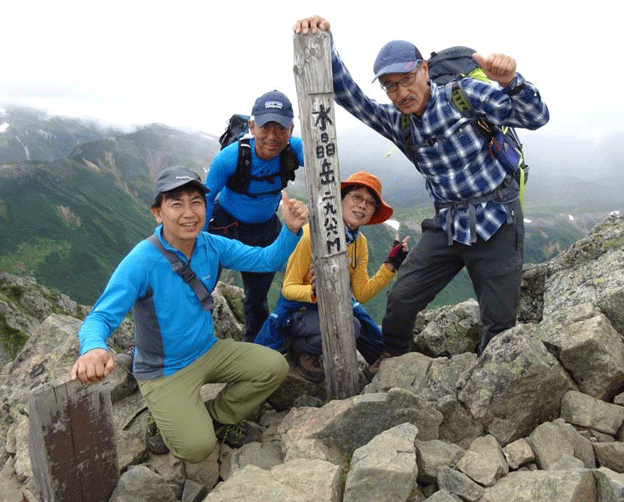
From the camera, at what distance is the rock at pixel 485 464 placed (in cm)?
524

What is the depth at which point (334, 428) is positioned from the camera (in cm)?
622

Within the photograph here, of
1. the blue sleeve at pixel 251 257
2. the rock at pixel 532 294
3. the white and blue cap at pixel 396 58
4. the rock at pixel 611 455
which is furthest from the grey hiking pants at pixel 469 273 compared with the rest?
the rock at pixel 532 294

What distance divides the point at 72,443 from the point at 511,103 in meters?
6.90

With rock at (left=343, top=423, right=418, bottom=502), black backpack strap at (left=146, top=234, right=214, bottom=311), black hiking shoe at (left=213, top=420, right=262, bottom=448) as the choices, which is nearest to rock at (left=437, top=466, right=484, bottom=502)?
rock at (left=343, top=423, right=418, bottom=502)

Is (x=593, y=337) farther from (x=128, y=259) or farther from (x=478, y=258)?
(x=128, y=259)

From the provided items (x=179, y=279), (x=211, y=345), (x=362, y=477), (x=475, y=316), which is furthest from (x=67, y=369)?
(x=475, y=316)

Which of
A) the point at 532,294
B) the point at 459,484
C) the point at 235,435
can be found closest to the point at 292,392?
the point at 235,435

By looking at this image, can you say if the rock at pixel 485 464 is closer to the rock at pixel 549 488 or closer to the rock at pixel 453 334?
the rock at pixel 549 488

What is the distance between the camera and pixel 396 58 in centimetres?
611

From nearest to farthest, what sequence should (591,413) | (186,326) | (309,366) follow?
(591,413) → (186,326) → (309,366)

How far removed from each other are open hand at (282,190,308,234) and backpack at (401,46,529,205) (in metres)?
1.96

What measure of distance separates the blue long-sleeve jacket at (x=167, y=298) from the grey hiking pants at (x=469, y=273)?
227 cm

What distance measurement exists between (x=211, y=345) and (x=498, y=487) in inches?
167

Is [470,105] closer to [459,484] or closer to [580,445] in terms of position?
[580,445]
